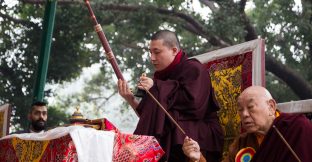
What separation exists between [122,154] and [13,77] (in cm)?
1217

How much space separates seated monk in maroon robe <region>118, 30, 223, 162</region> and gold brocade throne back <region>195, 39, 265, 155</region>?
0.55 ft

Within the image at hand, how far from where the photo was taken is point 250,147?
4.25 m

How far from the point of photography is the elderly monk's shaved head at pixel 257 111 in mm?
4129

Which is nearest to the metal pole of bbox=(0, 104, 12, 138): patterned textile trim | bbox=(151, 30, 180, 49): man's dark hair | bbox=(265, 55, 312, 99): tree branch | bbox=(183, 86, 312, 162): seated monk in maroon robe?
bbox=(0, 104, 12, 138): patterned textile trim

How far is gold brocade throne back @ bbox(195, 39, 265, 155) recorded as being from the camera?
4.94 meters

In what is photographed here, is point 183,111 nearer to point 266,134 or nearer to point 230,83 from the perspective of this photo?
point 230,83

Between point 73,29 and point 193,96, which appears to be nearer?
point 193,96

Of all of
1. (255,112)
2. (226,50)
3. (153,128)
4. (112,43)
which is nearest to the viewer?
(255,112)

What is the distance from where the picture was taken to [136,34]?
53.7 feet

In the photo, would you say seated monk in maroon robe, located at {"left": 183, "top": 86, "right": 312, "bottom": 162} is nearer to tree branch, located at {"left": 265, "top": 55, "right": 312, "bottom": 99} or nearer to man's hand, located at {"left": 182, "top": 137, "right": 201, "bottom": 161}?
man's hand, located at {"left": 182, "top": 137, "right": 201, "bottom": 161}

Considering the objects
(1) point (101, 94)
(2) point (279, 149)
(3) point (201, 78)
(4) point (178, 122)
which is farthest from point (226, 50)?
(1) point (101, 94)

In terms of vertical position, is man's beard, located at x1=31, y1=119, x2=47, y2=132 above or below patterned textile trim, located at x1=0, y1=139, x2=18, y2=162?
above

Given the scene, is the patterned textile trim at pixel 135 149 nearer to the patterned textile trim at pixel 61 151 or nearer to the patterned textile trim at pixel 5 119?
the patterned textile trim at pixel 61 151

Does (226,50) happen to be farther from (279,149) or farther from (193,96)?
(279,149)
